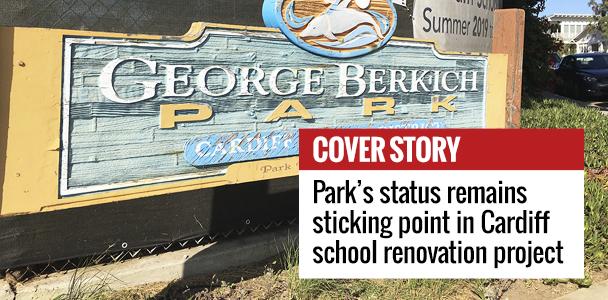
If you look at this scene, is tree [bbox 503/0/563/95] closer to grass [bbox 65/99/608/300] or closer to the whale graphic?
grass [bbox 65/99/608/300]

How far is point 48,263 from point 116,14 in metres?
1.48

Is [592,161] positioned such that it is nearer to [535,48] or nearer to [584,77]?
[535,48]

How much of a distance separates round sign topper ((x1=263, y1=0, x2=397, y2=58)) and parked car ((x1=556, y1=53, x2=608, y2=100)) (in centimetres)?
1286

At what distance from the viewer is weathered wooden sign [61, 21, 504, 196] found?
2.77 metres

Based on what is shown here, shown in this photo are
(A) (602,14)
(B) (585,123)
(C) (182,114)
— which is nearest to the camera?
(C) (182,114)

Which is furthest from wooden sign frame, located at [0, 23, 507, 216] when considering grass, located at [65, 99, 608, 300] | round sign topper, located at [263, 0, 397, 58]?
round sign topper, located at [263, 0, 397, 58]

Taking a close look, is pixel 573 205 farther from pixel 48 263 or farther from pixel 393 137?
pixel 48 263

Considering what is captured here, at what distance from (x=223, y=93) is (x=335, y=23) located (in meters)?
0.98

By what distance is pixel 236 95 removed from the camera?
3.32 meters

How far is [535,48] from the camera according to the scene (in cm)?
1126

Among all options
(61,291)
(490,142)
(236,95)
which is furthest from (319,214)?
(61,291)

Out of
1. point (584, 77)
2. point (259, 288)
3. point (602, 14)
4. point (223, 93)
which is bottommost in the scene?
point (259, 288)

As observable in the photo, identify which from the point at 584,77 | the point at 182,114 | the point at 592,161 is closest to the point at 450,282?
the point at 182,114

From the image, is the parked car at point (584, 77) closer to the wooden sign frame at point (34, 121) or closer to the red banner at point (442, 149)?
the red banner at point (442, 149)
